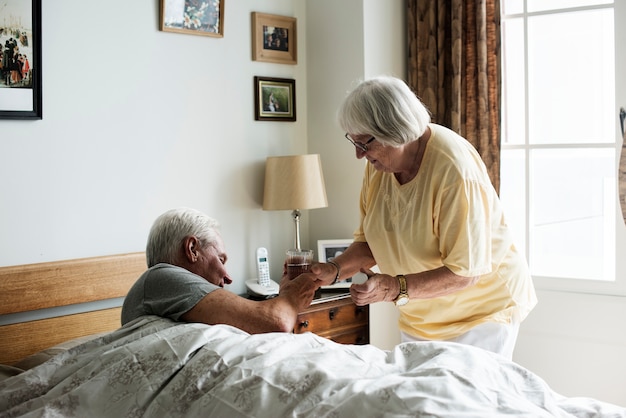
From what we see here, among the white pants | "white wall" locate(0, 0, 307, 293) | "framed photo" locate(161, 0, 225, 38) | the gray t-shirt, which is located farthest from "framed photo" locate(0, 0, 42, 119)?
the white pants

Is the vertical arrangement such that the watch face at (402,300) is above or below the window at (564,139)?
below

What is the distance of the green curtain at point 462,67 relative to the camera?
3.37 meters

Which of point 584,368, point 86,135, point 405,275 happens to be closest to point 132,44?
point 86,135

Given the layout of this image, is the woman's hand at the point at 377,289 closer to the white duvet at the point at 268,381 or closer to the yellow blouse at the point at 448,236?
the yellow blouse at the point at 448,236

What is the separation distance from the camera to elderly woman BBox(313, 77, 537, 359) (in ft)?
6.69

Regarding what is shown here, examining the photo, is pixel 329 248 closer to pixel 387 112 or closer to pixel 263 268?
pixel 263 268

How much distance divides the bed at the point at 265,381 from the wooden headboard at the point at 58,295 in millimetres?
905

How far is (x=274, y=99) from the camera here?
140 inches

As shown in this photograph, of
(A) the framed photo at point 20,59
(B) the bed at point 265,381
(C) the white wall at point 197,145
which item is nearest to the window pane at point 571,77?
(C) the white wall at point 197,145

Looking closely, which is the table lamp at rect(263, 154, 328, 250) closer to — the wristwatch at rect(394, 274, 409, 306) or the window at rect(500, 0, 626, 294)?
the window at rect(500, 0, 626, 294)

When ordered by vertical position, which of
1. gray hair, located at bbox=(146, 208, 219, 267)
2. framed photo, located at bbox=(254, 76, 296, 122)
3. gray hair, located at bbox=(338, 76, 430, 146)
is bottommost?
gray hair, located at bbox=(146, 208, 219, 267)

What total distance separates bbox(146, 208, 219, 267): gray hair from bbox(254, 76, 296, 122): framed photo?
1418 millimetres

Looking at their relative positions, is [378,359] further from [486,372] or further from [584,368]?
[584,368]

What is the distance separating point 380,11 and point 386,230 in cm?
166
